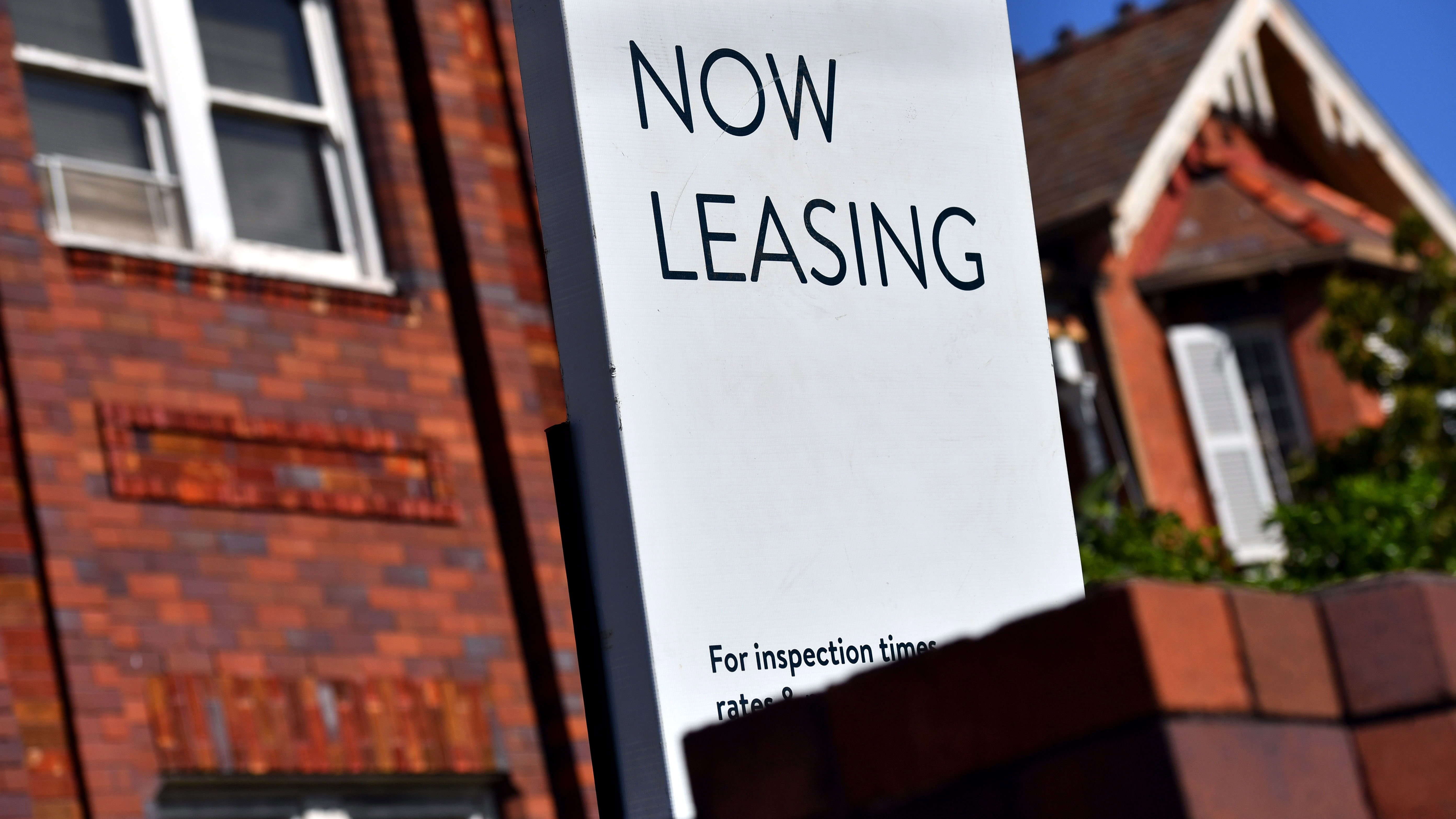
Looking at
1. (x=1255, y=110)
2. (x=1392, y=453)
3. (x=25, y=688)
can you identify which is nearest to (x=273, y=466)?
(x=25, y=688)

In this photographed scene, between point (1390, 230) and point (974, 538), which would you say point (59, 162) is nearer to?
point (974, 538)

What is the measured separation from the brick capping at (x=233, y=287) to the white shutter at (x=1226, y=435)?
10417 millimetres

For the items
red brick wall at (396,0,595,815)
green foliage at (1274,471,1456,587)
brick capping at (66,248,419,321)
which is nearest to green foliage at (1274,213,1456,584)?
green foliage at (1274,471,1456,587)

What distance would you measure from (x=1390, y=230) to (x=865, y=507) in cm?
1752

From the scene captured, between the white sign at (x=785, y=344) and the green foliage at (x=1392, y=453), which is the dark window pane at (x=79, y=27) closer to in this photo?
the white sign at (x=785, y=344)

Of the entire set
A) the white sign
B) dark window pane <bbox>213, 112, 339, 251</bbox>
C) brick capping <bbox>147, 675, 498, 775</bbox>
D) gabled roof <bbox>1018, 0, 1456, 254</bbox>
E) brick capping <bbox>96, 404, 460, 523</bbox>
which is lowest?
Result: brick capping <bbox>147, 675, 498, 775</bbox>

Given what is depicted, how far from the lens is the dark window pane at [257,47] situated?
773cm

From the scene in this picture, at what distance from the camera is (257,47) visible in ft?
26.1

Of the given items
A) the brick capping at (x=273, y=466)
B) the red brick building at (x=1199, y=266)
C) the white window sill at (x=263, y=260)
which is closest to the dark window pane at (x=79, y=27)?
the white window sill at (x=263, y=260)

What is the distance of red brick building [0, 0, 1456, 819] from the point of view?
6.28 metres

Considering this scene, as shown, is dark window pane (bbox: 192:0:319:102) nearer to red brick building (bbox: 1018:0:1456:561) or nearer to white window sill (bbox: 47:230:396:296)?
white window sill (bbox: 47:230:396:296)

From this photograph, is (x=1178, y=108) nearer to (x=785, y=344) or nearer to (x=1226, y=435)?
(x=1226, y=435)

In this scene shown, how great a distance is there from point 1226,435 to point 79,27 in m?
12.1

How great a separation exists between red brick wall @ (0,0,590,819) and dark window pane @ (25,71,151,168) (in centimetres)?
29
